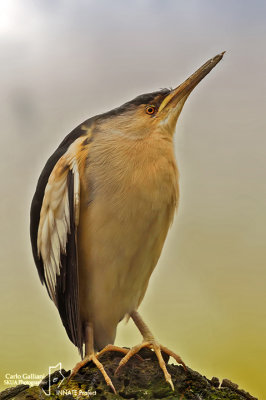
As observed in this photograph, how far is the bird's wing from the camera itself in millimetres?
2023

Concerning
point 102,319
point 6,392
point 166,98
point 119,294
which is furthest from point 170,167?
point 6,392

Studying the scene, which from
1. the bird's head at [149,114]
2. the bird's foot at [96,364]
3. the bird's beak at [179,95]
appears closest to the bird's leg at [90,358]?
the bird's foot at [96,364]

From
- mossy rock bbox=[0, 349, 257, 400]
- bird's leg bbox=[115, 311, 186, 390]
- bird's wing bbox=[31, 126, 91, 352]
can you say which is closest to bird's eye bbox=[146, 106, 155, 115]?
bird's wing bbox=[31, 126, 91, 352]

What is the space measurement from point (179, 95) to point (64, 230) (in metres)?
0.80

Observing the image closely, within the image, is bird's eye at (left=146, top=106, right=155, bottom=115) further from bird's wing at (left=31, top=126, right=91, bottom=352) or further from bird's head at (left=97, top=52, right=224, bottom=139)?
bird's wing at (left=31, top=126, right=91, bottom=352)

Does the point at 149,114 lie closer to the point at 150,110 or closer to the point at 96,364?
the point at 150,110

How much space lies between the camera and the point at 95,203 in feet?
6.60

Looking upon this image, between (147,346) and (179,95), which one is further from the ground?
(179,95)

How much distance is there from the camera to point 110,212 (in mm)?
1987

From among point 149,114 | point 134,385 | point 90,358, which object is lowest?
point 134,385

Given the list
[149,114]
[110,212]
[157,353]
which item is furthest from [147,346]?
[149,114]

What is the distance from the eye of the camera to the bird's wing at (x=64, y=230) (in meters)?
2.02

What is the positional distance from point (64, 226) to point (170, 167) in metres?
0.53

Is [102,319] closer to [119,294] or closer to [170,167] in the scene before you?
[119,294]
